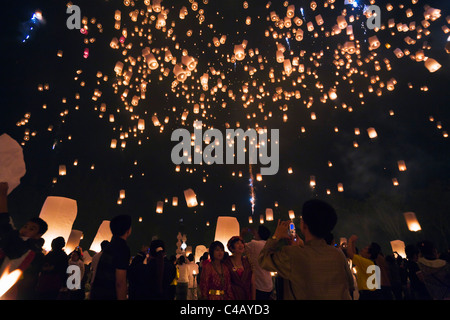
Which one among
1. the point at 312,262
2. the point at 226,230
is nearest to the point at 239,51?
the point at 226,230

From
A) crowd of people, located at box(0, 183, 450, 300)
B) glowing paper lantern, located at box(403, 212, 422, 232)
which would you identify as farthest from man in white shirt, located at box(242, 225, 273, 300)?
glowing paper lantern, located at box(403, 212, 422, 232)

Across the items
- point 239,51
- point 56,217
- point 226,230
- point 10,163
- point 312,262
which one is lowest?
point 312,262

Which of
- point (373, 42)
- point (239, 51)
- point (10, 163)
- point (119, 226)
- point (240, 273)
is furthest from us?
point (373, 42)

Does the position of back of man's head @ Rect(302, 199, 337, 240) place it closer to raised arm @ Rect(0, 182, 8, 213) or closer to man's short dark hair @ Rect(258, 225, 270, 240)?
man's short dark hair @ Rect(258, 225, 270, 240)

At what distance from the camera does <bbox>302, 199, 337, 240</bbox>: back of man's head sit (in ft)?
6.29

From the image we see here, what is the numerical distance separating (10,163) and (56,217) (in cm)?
269

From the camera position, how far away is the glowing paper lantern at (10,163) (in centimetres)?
254

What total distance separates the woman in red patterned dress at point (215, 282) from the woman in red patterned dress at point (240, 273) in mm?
67

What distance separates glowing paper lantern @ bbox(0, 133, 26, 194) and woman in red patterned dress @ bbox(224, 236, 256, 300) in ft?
7.81

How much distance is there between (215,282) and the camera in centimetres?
324

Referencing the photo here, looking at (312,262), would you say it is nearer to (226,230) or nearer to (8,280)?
(8,280)

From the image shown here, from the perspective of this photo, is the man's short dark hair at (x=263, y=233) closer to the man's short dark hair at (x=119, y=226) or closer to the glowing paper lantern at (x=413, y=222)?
the man's short dark hair at (x=119, y=226)
